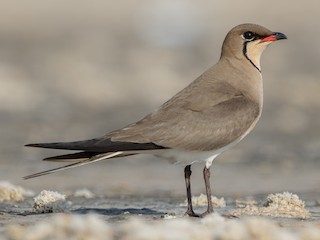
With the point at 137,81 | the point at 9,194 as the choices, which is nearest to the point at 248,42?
the point at 9,194

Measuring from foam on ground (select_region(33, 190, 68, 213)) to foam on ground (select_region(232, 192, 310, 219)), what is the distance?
1394mm

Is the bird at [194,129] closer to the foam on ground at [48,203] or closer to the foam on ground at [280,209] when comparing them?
the foam on ground at [280,209]

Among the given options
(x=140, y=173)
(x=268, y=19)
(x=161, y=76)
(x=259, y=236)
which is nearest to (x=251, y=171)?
(x=140, y=173)

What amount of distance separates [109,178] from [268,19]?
27.9 m

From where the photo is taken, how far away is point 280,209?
8602mm

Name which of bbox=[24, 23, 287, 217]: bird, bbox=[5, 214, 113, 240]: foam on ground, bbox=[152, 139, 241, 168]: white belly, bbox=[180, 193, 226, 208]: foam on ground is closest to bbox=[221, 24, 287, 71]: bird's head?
bbox=[24, 23, 287, 217]: bird

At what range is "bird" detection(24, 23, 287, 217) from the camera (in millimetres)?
8172

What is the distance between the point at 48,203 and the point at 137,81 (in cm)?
1553

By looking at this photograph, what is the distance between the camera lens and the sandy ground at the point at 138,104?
810cm

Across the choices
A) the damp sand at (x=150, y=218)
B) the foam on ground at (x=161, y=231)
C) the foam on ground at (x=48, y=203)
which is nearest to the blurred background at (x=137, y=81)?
the damp sand at (x=150, y=218)

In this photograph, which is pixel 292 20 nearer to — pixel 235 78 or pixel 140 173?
pixel 140 173

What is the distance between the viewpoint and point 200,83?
8.74 meters

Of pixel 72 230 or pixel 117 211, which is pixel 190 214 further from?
A: pixel 72 230

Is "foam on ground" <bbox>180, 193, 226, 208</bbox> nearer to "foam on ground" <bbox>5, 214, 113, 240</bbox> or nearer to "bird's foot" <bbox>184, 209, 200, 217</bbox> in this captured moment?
"bird's foot" <bbox>184, 209, 200, 217</bbox>
